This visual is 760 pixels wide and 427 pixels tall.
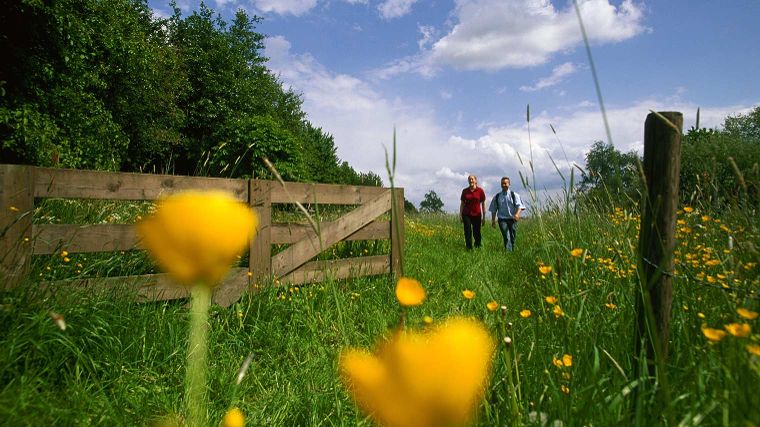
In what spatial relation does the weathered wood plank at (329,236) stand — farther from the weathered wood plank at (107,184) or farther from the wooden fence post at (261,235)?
the weathered wood plank at (107,184)

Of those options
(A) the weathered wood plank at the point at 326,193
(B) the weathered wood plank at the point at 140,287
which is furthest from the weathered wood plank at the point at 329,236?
(B) the weathered wood plank at the point at 140,287

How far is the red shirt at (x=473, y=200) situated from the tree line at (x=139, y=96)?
11.2 ft

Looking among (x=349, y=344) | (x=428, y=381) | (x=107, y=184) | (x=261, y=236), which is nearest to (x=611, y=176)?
(x=349, y=344)

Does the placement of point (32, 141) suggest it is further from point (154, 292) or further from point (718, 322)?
point (718, 322)

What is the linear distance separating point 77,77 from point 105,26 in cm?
184

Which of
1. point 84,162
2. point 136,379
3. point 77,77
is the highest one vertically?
point 77,77

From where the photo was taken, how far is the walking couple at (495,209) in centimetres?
934

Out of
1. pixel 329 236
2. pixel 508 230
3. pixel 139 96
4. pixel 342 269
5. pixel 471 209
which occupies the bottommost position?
pixel 342 269

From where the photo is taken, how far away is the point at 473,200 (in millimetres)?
9648

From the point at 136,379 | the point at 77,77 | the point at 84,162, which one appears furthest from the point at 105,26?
the point at 136,379

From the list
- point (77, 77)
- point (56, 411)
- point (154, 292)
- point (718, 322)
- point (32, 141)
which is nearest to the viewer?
point (56, 411)

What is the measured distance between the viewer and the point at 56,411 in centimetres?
174

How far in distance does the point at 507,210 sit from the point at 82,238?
7605mm

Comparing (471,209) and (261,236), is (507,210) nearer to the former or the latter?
(471,209)
